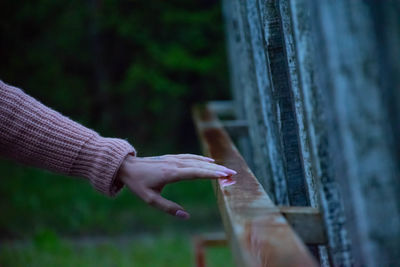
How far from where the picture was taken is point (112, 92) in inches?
300

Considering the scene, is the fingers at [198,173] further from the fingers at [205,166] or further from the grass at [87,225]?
the grass at [87,225]

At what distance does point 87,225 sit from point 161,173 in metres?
4.98

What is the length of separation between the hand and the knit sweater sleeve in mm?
43

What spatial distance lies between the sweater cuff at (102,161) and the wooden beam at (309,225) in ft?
1.77

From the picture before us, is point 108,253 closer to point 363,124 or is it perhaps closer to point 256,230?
point 256,230

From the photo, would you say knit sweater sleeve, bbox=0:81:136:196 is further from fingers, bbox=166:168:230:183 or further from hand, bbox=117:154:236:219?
fingers, bbox=166:168:230:183

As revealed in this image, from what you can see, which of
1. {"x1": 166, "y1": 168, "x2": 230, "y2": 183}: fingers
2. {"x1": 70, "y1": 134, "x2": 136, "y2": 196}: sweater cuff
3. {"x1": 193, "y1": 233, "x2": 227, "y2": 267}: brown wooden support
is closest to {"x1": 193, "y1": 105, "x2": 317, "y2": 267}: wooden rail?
{"x1": 166, "y1": 168, "x2": 230, "y2": 183}: fingers

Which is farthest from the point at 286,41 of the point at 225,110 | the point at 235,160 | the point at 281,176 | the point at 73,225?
the point at 73,225

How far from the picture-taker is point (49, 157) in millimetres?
1479

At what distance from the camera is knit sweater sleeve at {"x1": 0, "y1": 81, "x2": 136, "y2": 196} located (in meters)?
1.43

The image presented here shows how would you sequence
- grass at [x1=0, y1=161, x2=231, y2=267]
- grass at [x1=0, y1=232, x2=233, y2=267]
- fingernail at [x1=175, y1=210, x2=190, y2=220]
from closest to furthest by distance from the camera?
1. fingernail at [x1=175, y1=210, x2=190, y2=220]
2. grass at [x1=0, y1=232, x2=233, y2=267]
3. grass at [x1=0, y1=161, x2=231, y2=267]

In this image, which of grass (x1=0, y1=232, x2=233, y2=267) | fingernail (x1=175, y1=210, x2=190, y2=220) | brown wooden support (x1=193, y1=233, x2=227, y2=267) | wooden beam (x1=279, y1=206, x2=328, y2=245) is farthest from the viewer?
grass (x1=0, y1=232, x2=233, y2=267)

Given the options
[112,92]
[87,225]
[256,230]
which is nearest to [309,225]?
[256,230]

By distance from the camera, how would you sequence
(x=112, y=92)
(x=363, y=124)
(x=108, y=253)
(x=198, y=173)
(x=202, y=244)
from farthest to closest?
(x=112, y=92), (x=108, y=253), (x=202, y=244), (x=198, y=173), (x=363, y=124)
